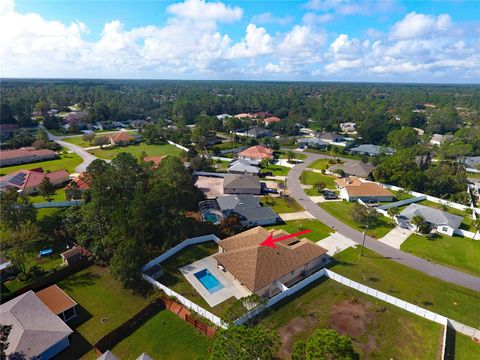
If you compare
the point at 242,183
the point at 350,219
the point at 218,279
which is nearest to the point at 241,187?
the point at 242,183

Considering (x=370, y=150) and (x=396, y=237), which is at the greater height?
(x=370, y=150)

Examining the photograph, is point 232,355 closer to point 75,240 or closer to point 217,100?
point 75,240

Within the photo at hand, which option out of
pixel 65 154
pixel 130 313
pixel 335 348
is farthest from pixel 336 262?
pixel 65 154

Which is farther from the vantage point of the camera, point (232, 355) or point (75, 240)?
point (75, 240)

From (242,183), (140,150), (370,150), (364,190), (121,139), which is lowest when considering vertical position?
(140,150)

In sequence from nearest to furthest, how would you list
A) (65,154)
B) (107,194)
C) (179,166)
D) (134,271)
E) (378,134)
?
(134,271) → (107,194) → (179,166) → (65,154) → (378,134)

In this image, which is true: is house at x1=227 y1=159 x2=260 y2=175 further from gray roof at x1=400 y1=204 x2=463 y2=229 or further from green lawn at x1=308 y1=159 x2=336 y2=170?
gray roof at x1=400 y1=204 x2=463 y2=229

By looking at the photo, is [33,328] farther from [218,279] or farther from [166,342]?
[218,279]
